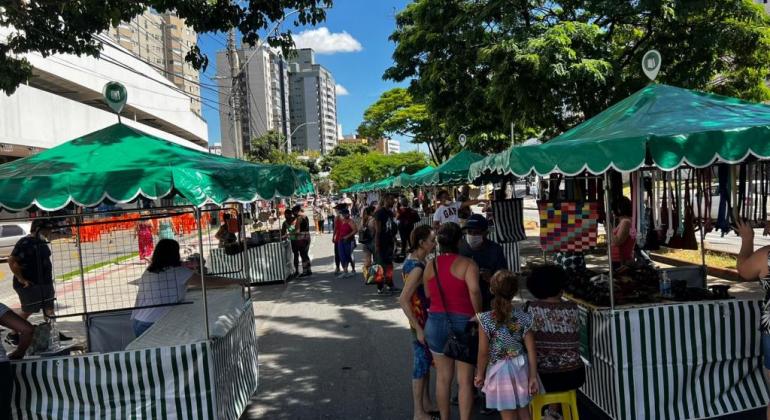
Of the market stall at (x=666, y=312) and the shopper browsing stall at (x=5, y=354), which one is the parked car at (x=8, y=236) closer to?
the shopper browsing stall at (x=5, y=354)

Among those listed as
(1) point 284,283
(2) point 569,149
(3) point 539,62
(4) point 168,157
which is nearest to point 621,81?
(3) point 539,62

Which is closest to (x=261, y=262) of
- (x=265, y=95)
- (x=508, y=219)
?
(x=508, y=219)

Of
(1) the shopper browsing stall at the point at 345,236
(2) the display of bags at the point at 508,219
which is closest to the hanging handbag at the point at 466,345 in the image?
(2) the display of bags at the point at 508,219

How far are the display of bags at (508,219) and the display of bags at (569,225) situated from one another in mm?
3913

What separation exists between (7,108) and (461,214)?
19.4 metres

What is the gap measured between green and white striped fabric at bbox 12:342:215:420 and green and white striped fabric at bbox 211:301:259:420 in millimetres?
174

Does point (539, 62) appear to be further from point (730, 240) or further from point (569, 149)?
point (730, 240)

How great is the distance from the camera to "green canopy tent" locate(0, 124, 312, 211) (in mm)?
3480

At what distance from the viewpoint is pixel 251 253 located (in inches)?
480

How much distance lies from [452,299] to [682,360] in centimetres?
194

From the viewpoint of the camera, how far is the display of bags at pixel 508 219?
938 centimetres

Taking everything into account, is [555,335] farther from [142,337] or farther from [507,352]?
[142,337]

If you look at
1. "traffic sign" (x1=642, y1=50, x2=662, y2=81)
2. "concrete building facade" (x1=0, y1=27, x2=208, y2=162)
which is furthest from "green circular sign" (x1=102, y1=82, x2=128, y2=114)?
"concrete building facade" (x1=0, y1=27, x2=208, y2=162)

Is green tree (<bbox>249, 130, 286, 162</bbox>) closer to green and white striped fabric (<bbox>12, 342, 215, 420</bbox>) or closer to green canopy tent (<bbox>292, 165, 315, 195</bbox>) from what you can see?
green canopy tent (<bbox>292, 165, 315, 195</bbox>)
